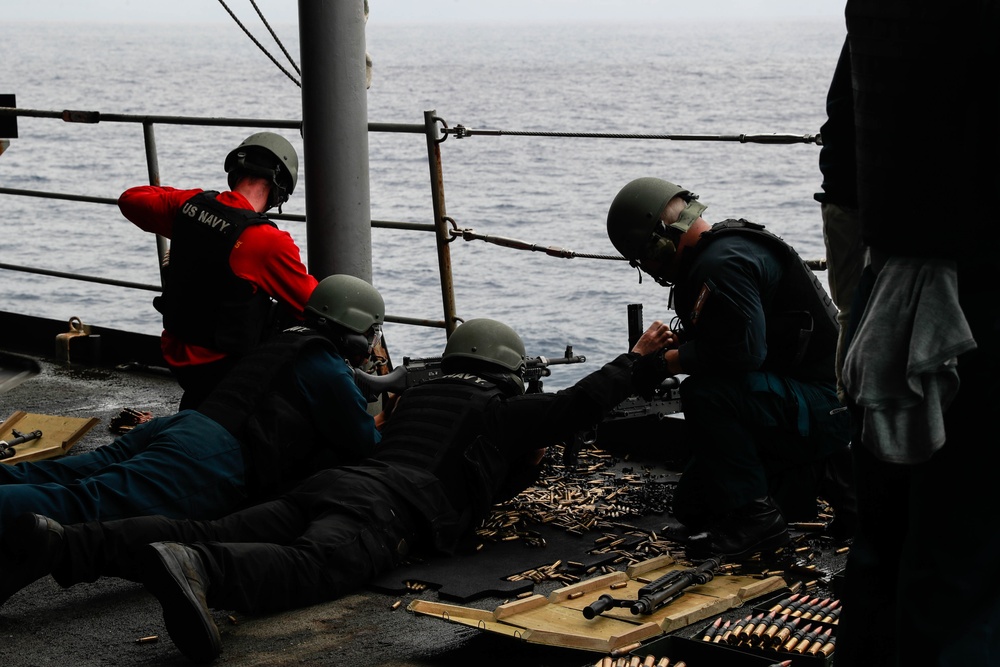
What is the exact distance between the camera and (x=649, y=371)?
5.47 meters

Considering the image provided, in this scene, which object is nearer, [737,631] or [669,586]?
[737,631]

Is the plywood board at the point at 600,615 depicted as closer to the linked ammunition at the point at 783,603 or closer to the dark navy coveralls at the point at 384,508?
the linked ammunition at the point at 783,603

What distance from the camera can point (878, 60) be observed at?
8.75ft

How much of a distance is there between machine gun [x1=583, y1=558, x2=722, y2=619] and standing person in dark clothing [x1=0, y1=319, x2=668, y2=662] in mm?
871

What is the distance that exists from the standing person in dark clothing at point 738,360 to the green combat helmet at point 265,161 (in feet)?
6.02

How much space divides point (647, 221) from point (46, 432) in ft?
10.4

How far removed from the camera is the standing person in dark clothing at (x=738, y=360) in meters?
5.15

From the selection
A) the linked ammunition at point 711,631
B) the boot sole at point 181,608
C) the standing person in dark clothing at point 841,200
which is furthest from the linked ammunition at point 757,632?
the boot sole at point 181,608

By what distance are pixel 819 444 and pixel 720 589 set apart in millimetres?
908

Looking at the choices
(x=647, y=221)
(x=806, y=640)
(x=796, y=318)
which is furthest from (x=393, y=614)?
(x=796, y=318)

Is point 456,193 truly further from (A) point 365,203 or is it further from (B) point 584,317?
(A) point 365,203

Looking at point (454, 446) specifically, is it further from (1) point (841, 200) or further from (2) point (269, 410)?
(1) point (841, 200)

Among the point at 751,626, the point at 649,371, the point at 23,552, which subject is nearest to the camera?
the point at 751,626

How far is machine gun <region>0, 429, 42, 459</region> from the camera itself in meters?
6.23
